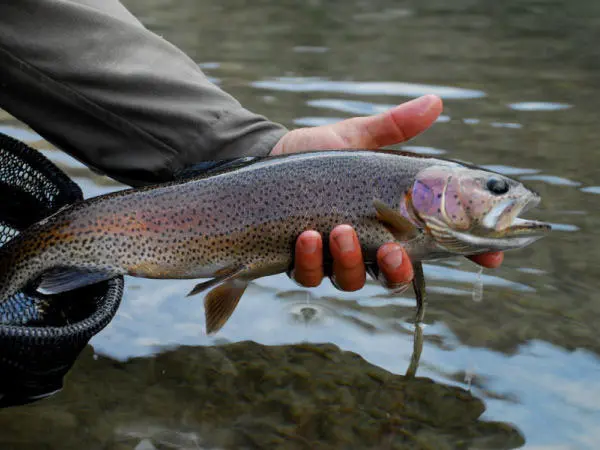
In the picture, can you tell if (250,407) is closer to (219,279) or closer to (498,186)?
(219,279)

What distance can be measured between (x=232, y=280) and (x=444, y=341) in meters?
1.18

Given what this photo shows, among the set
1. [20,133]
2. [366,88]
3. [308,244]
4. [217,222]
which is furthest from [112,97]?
[366,88]

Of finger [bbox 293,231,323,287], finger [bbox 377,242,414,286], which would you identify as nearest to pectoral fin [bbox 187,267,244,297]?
finger [bbox 293,231,323,287]

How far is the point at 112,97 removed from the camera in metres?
3.24

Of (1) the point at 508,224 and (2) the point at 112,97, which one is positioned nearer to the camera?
(1) the point at 508,224

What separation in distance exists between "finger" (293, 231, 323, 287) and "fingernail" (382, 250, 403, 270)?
0.71ft

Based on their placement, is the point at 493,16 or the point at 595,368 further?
the point at 493,16

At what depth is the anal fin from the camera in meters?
2.73

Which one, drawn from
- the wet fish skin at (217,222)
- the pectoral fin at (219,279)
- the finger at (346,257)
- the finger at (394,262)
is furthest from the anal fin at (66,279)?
the finger at (394,262)

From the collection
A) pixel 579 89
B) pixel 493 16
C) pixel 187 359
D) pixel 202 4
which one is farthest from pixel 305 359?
pixel 202 4

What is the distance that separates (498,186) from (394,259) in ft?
1.39

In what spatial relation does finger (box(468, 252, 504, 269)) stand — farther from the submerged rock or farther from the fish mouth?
the submerged rock

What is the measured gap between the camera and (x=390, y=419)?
3092mm

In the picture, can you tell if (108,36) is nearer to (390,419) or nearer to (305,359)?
(305,359)
